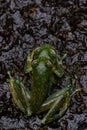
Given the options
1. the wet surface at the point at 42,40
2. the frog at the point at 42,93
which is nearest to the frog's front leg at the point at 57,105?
the frog at the point at 42,93

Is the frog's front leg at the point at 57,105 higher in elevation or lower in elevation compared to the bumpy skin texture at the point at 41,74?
lower

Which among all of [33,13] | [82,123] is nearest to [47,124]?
[82,123]

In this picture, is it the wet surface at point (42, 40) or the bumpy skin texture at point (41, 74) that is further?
the wet surface at point (42, 40)

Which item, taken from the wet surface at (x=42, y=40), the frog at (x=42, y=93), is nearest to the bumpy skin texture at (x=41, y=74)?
the frog at (x=42, y=93)

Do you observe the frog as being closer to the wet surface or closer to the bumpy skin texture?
the bumpy skin texture

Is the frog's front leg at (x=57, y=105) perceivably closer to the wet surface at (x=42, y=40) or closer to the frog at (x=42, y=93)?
the frog at (x=42, y=93)

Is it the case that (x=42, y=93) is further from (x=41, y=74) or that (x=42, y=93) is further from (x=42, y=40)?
(x=42, y=40)

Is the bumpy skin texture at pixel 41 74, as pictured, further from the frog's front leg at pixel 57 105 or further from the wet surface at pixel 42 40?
the wet surface at pixel 42 40

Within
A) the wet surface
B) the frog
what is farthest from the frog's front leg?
the wet surface

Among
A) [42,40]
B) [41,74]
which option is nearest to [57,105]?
[41,74]
